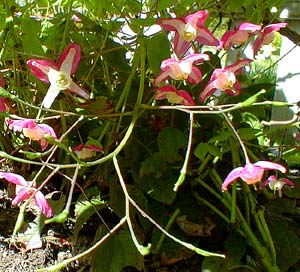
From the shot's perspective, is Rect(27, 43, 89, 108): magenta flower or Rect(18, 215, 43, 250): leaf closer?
Rect(27, 43, 89, 108): magenta flower

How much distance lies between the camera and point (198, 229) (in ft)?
3.09

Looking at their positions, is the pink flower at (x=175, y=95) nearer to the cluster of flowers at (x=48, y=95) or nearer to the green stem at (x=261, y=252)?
the cluster of flowers at (x=48, y=95)

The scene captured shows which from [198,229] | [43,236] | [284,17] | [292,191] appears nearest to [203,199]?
[198,229]

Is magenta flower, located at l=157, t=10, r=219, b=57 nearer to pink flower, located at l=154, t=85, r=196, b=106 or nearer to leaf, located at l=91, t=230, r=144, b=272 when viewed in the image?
pink flower, located at l=154, t=85, r=196, b=106

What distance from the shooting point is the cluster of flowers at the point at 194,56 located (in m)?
0.77

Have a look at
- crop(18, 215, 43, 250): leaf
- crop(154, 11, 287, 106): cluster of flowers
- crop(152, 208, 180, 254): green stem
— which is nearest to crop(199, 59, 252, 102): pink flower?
crop(154, 11, 287, 106): cluster of flowers

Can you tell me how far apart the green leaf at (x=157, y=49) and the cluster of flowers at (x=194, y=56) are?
4 cm

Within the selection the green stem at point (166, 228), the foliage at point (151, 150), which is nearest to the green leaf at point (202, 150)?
the foliage at point (151, 150)

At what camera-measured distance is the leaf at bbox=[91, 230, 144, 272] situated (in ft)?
2.86

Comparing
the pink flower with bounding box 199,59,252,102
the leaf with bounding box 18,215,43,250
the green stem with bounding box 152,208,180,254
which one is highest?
the pink flower with bounding box 199,59,252,102

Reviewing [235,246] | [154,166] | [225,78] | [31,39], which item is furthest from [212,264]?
[31,39]

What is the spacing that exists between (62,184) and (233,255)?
301 millimetres

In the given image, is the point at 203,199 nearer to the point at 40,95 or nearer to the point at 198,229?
the point at 198,229

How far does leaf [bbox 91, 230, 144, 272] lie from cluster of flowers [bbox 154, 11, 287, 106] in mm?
216
